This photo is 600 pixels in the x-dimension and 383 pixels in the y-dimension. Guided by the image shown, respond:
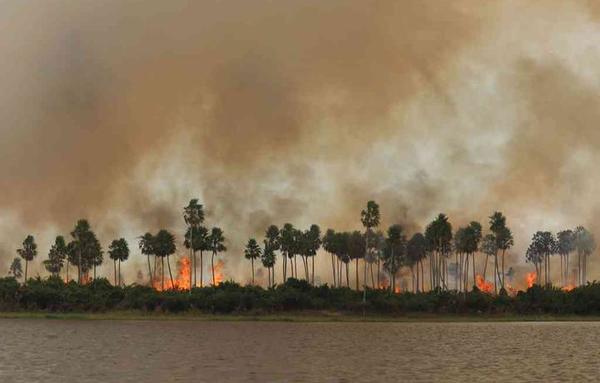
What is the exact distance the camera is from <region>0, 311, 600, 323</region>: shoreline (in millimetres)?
176375

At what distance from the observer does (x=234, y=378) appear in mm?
50969

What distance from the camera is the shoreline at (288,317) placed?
176375 mm

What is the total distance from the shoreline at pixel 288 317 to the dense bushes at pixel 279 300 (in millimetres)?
1761

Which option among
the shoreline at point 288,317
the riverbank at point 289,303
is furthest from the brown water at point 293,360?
the riverbank at point 289,303

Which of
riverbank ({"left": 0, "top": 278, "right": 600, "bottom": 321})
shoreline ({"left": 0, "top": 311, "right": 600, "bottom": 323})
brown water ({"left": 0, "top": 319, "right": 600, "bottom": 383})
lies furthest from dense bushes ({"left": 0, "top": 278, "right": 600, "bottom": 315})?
brown water ({"left": 0, "top": 319, "right": 600, "bottom": 383})

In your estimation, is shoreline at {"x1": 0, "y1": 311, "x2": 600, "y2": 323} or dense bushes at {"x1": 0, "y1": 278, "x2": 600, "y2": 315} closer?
shoreline at {"x1": 0, "y1": 311, "x2": 600, "y2": 323}

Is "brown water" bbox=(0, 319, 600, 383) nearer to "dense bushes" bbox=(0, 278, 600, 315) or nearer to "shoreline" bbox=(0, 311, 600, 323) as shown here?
"shoreline" bbox=(0, 311, 600, 323)

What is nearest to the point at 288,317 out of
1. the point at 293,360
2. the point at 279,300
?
the point at 279,300

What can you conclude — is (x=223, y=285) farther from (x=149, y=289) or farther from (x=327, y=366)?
(x=327, y=366)

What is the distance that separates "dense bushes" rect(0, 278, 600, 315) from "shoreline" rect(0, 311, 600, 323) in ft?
5.78

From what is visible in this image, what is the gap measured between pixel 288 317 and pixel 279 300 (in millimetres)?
7128

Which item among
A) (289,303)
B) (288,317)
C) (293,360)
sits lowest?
(288,317)

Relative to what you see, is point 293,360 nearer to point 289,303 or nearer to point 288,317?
point 288,317

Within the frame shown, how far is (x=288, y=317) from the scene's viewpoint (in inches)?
6993
